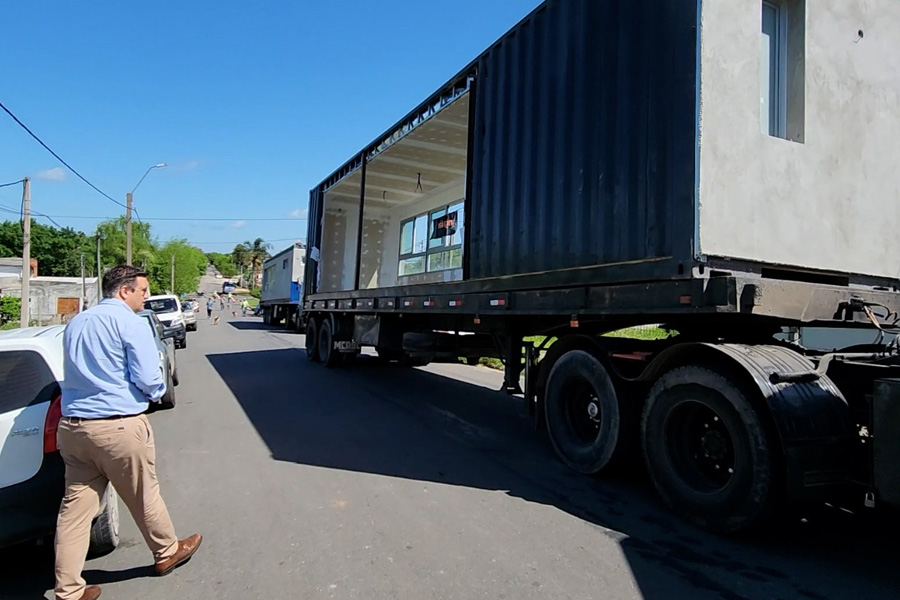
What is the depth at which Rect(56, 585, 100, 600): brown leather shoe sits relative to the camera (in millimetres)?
2883

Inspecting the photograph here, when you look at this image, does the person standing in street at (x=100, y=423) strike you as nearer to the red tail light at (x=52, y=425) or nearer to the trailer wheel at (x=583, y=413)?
the red tail light at (x=52, y=425)

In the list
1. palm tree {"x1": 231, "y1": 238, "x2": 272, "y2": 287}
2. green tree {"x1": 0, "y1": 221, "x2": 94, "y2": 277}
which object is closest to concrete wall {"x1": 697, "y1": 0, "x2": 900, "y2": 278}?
green tree {"x1": 0, "y1": 221, "x2": 94, "y2": 277}

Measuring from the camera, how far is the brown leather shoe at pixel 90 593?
2883mm

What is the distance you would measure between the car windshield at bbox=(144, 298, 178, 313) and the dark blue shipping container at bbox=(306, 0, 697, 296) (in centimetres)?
1393

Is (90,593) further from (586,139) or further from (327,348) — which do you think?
(327,348)

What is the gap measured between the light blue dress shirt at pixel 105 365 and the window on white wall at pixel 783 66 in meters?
4.37

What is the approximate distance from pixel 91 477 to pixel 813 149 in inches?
202

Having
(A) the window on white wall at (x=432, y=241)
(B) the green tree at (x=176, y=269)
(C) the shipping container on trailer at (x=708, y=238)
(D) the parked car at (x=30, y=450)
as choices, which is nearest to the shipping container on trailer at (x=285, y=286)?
(A) the window on white wall at (x=432, y=241)

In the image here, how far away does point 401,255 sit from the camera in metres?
14.9

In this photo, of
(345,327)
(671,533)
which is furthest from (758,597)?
(345,327)

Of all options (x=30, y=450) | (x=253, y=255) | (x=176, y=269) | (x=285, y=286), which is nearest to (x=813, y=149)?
(x=30, y=450)

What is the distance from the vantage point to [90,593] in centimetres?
291

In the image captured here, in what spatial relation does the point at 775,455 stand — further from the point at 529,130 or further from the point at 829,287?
the point at 529,130

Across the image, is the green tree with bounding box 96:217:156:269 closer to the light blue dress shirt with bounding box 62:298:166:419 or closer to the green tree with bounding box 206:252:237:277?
the light blue dress shirt with bounding box 62:298:166:419
